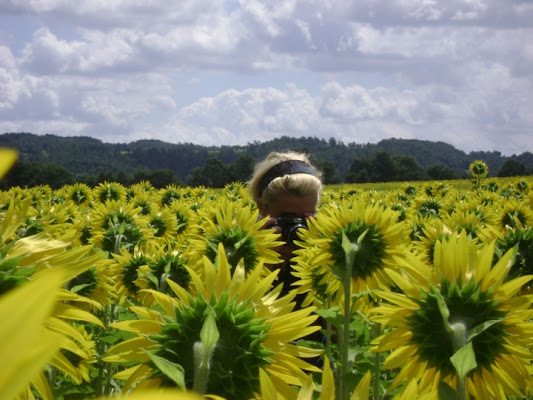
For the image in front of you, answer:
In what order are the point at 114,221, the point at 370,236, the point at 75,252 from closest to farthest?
the point at 75,252 → the point at 370,236 → the point at 114,221

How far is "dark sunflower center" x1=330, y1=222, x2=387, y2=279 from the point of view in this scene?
2.41 m

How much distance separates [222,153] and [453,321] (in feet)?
561

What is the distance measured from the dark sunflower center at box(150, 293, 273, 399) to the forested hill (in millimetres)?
110809

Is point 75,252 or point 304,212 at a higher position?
point 75,252

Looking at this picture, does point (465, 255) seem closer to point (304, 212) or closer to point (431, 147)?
point (304, 212)

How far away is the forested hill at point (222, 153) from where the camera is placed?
400 feet

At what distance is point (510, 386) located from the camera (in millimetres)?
1427

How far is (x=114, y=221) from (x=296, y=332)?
3.62m

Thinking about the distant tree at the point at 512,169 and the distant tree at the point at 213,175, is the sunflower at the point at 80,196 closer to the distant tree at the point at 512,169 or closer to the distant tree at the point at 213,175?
the distant tree at the point at 213,175

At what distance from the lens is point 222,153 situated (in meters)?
171

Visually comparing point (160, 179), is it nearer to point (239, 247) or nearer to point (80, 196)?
point (80, 196)

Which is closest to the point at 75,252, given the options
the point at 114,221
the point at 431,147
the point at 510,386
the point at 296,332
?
the point at 296,332

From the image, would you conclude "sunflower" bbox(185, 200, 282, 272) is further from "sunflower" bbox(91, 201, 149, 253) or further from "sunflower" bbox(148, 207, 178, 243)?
"sunflower" bbox(148, 207, 178, 243)

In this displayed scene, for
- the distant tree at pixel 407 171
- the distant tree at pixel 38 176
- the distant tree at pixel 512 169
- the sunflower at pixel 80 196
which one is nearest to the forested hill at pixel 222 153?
the distant tree at pixel 407 171
